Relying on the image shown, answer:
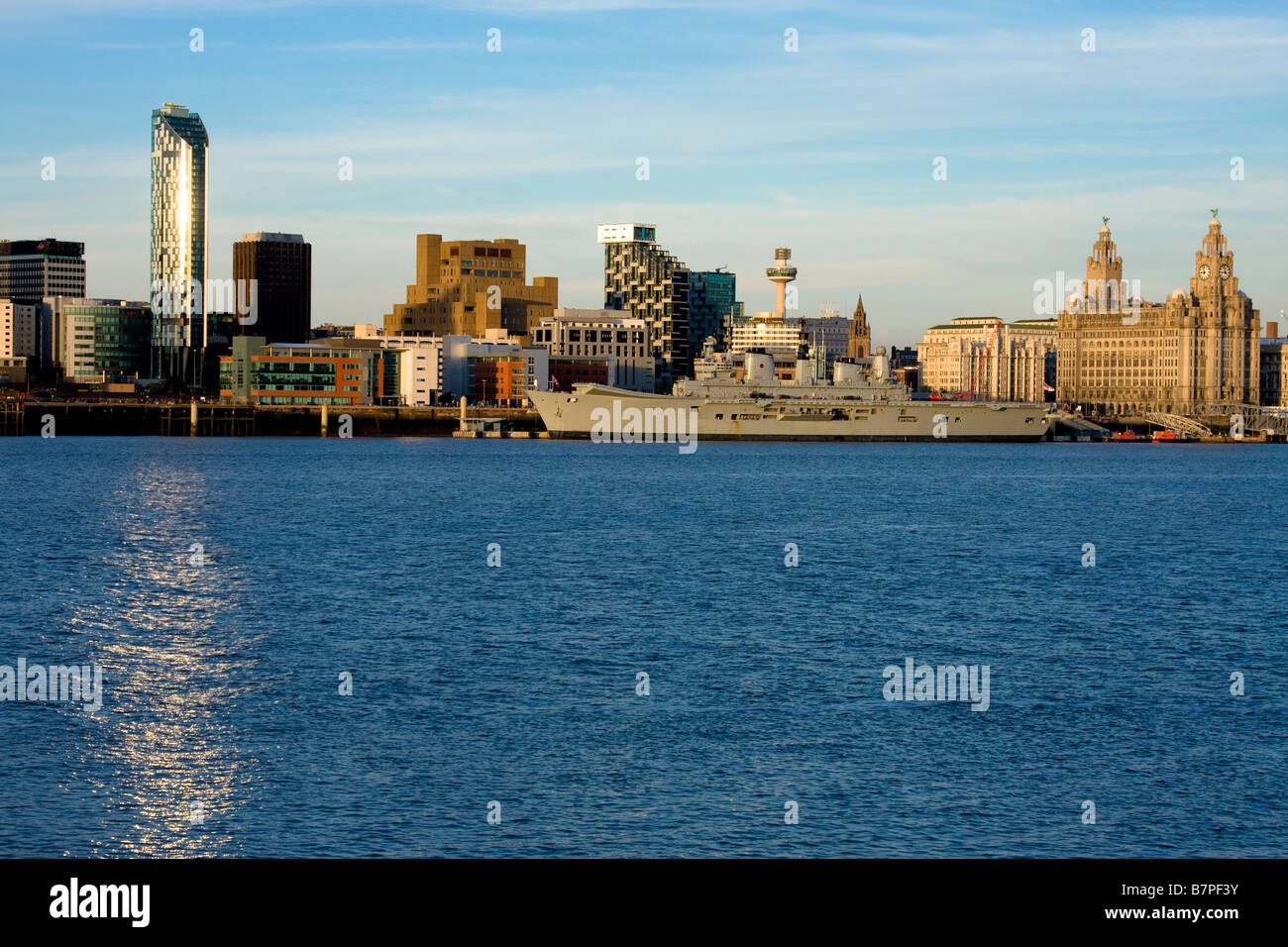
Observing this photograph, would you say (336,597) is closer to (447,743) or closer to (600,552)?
(600,552)

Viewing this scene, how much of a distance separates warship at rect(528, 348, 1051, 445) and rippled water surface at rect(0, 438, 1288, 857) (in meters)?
91.2

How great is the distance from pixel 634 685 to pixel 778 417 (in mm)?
135035

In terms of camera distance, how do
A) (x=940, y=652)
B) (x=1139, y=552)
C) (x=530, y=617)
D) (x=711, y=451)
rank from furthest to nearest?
(x=711, y=451), (x=1139, y=552), (x=530, y=617), (x=940, y=652)

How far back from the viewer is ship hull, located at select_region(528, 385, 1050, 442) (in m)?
162

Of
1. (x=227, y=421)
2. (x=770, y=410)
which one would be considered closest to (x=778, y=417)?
(x=770, y=410)

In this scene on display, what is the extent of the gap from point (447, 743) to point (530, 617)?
557 inches

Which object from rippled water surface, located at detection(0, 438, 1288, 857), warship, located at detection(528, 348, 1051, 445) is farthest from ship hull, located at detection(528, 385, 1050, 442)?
rippled water surface, located at detection(0, 438, 1288, 857)

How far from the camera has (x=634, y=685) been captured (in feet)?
94.0

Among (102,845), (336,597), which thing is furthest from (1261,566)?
(102,845)

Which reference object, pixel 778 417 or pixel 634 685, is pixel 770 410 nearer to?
pixel 778 417

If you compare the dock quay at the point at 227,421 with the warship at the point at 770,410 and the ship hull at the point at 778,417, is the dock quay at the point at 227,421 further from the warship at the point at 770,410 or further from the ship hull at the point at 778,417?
the warship at the point at 770,410

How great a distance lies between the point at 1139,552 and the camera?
56.7 m

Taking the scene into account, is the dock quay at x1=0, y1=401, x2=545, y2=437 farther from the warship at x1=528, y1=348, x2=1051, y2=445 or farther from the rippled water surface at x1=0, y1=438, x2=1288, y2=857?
the rippled water surface at x1=0, y1=438, x2=1288, y2=857

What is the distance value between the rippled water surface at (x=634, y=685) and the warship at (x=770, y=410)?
9117 centimetres
